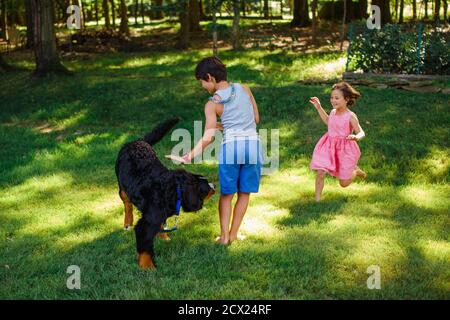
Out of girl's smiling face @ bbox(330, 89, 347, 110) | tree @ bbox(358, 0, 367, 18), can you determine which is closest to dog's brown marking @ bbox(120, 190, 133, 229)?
girl's smiling face @ bbox(330, 89, 347, 110)

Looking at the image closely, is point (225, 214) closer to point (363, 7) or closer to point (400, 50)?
point (400, 50)

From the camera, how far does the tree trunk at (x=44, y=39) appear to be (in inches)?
533

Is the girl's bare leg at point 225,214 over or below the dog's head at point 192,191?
below

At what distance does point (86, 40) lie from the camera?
22.3 meters

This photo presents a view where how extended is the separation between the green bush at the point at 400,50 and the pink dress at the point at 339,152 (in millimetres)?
6756

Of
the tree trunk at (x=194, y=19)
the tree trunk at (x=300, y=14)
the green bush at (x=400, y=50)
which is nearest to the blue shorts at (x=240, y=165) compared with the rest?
the green bush at (x=400, y=50)

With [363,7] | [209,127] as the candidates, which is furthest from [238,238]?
[363,7]

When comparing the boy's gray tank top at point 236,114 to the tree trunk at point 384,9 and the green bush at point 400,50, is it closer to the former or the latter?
the green bush at point 400,50

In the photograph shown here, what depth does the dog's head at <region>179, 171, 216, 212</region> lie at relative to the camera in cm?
447

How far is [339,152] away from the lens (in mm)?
6328

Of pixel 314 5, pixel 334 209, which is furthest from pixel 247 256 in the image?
pixel 314 5
